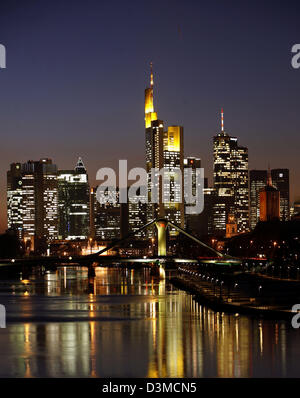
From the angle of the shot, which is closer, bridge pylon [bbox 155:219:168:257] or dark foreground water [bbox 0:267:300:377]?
dark foreground water [bbox 0:267:300:377]

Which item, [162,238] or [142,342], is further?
[162,238]

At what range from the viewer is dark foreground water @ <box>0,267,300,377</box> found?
40344 millimetres

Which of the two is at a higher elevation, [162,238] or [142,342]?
[162,238]

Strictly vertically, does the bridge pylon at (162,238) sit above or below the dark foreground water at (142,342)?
above

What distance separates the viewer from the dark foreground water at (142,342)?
4034 cm

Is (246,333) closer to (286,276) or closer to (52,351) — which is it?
(52,351)

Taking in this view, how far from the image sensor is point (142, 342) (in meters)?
50.9

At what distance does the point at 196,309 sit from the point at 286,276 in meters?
45.0

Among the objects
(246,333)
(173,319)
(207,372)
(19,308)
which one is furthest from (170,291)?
(207,372)

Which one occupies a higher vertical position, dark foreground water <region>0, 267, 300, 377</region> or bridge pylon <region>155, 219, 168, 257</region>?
bridge pylon <region>155, 219, 168, 257</region>

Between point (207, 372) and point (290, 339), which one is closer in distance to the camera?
point (207, 372)

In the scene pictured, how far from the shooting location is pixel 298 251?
13388 centimetres

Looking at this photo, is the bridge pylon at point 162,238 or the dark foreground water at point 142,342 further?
the bridge pylon at point 162,238
